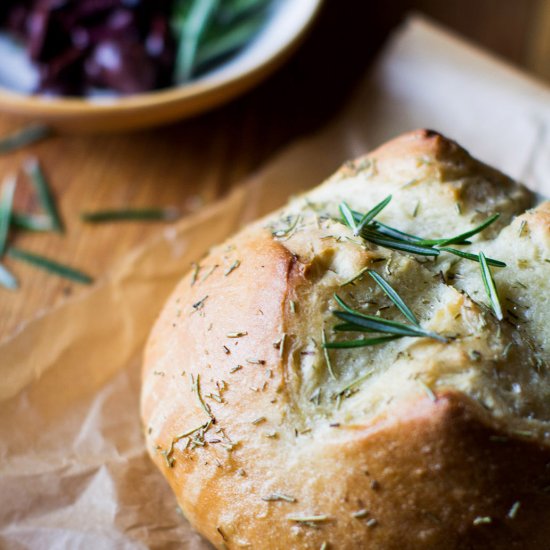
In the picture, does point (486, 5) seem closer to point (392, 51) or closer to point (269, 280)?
point (392, 51)

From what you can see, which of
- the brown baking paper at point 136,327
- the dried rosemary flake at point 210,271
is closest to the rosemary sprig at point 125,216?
the brown baking paper at point 136,327

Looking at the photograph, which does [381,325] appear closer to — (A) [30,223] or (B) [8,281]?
(B) [8,281]

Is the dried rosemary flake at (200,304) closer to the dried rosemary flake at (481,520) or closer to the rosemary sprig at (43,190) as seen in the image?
the dried rosemary flake at (481,520)

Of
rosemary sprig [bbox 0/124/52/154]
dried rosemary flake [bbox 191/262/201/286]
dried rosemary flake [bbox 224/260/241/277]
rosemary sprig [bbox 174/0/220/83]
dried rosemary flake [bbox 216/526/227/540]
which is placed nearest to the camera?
dried rosemary flake [bbox 216/526/227/540]

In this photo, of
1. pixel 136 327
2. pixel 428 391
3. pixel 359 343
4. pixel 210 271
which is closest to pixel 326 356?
pixel 359 343

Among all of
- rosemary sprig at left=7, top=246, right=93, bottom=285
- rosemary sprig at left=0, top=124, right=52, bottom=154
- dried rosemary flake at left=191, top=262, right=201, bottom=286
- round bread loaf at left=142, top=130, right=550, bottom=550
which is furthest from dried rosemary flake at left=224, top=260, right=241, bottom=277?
rosemary sprig at left=0, top=124, right=52, bottom=154

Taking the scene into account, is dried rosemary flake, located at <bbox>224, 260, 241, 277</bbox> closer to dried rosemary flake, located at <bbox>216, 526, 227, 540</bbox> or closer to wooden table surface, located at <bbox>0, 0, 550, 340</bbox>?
dried rosemary flake, located at <bbox>216, 526, 227, 540</bbox>

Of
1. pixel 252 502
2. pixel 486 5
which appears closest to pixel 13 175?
pixel 252 502
